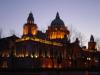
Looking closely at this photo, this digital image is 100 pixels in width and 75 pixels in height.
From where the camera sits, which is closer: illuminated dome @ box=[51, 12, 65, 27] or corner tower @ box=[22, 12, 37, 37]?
corner tower @ box=[22, 12, 37, 37]

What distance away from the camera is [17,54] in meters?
101

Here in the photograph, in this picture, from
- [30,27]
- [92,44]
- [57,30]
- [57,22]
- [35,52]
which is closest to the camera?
[35,52]

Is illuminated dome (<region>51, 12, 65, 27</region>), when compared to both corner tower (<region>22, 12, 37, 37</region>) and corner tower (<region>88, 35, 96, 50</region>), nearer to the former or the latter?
corner tower (<region>22, 12, 37, 37</region>)

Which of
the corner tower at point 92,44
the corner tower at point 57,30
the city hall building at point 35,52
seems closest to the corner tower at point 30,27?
the city hall building at point 35,52

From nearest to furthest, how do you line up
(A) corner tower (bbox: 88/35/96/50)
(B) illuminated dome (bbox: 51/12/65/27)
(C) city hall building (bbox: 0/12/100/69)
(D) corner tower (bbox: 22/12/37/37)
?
(C) city hall building (bbox: 0/12/100/69), (D) corner tower (bbox: 22/12/37/37), (B) illuminated dome (bbox: 51/12/65/27), (A) corner tower (bbox: 88/35/96/50)

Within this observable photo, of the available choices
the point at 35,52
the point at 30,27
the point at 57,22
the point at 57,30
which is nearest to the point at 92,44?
the point at 57,22

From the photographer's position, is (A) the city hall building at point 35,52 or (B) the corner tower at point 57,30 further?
(B) the corner tower at point 57,30

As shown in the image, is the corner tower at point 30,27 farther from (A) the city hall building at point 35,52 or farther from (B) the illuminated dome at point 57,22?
(B) the illuminated dome at point 57,22

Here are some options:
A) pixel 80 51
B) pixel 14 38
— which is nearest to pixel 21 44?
pixel 14 38

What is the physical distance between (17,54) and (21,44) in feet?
14.9

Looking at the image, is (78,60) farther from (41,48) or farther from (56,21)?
(56,21)

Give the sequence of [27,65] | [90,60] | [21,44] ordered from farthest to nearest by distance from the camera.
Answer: [90,60], [21,44], [27,65]

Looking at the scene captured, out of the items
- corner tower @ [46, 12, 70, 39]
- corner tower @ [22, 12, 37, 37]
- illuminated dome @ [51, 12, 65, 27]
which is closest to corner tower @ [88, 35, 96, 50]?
illuminated dome @ [51, 12, 65, 27]

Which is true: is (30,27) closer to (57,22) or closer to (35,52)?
(35,52)
